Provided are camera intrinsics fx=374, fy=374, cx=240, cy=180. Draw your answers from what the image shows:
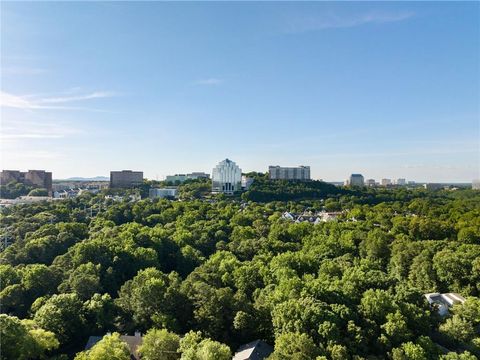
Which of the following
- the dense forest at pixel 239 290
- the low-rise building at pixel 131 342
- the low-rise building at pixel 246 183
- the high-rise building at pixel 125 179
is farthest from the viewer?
the high-rise building at pixel 125 179

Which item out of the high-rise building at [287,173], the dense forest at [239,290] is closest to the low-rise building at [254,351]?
the dense forest at [239,290]

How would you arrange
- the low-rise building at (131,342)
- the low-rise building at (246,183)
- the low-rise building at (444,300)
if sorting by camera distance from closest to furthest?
the low-rise building at (131,342) < the low-rise building at (444,300) < the low-rise building at (246,183)

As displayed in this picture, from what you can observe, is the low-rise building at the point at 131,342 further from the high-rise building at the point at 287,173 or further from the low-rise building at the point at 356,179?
the low-rise building at the point at 356,179

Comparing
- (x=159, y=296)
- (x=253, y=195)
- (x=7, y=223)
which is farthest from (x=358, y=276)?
(x=253, y=195)

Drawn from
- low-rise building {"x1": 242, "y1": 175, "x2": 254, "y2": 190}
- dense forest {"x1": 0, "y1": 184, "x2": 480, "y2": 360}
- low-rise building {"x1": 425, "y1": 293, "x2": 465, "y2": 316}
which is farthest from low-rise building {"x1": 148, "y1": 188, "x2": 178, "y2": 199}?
low-rise building {"x1": 425, "y1": 293, "x2": 465, "y2": 316}

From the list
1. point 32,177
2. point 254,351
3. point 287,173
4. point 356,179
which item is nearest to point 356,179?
point 356,179

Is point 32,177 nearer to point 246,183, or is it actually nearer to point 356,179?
point 246,183

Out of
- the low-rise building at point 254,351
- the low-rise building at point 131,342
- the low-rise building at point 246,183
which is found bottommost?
the low-rise building at point 131,342

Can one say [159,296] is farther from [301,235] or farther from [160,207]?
[160,207]
